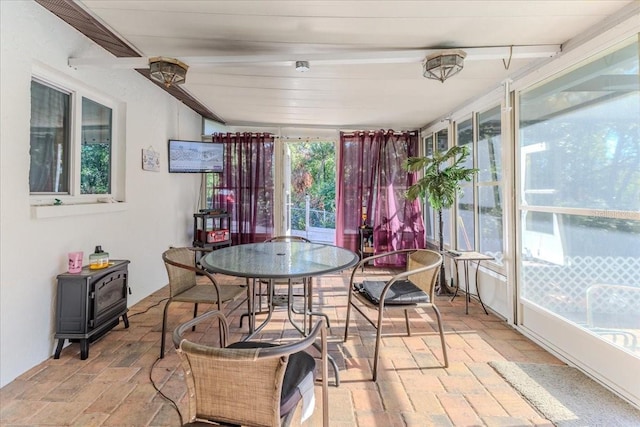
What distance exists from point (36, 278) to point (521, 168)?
3.88 metres

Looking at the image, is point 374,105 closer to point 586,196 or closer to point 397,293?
point 586,196

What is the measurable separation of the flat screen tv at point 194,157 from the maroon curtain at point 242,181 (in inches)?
14.4

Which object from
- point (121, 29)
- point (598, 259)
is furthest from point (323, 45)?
point (598, 259)

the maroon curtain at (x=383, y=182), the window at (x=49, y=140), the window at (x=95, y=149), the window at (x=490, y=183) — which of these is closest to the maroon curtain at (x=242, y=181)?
the maroon curtain at (x=383, y=182)

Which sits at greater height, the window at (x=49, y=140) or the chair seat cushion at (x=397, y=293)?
the window at (x=49, y=140)

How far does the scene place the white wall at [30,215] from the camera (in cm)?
188

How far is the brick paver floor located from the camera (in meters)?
1.63

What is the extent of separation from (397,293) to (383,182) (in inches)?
122

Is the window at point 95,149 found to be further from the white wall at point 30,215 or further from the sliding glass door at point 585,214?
the sliding glass door at point 585,214

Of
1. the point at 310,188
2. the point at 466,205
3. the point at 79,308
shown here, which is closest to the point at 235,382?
the point at 79,308

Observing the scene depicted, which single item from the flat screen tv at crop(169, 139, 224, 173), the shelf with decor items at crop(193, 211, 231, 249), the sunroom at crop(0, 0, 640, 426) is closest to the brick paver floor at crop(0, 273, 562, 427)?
the sunroom at crop(0, 0, 640, 426)

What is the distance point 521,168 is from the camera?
2.78 meters

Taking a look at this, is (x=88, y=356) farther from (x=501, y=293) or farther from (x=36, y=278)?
(x=501, y=293)

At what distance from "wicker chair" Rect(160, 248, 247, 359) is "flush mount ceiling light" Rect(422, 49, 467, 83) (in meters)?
2.17
